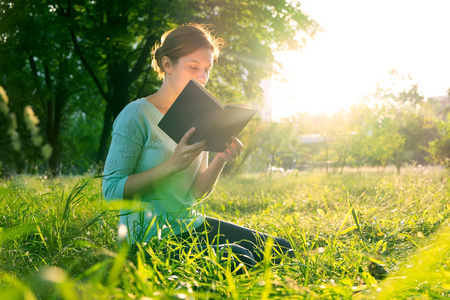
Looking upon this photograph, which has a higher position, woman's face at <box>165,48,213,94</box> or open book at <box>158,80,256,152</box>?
woman's face at <box>165,48,213,94</box>

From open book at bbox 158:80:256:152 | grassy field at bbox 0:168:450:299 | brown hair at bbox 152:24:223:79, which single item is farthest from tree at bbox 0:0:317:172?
grassy field at bbox 0:168:450:299

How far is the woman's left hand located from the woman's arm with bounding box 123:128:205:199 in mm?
419

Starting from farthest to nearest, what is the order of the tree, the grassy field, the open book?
1. the tree
2. the open book
3. the grassy field

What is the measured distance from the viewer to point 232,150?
2617 millimetres

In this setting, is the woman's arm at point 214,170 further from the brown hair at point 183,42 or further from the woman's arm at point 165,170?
the brown hair at point 183,42

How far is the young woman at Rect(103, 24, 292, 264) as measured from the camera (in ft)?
7.18

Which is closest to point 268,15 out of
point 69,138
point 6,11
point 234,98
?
point 234,98

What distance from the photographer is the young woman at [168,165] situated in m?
2.19

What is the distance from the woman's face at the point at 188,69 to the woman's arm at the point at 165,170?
544 millimetres

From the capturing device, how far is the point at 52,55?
46.0 ft

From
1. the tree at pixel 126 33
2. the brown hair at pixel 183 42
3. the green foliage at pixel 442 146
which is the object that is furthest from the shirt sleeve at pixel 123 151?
the green foliage at pixel 442 146

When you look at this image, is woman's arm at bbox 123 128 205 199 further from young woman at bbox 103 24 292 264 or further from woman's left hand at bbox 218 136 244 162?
woman's left hand at bbox 218 136 244 162

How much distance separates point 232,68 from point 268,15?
2531 millimetres

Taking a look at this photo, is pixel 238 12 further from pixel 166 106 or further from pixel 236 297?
pixel 236 297
